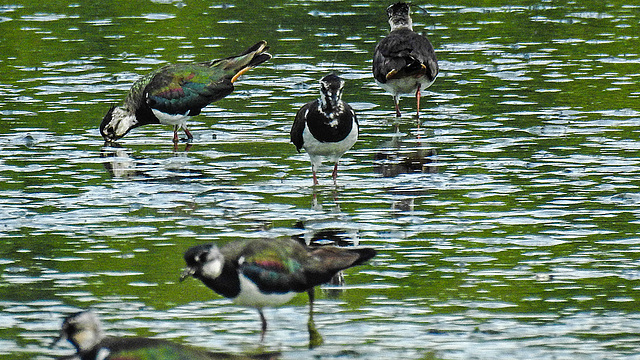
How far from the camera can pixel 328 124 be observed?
607 inches

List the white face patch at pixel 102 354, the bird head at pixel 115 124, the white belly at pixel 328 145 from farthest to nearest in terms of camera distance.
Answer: the bird head at pixel 115 124 < the white belly at pixel 328 145 < the white face patch at pixel 102 354

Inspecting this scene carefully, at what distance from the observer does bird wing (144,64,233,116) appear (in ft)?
63.0

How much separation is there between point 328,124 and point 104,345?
22.9 feet

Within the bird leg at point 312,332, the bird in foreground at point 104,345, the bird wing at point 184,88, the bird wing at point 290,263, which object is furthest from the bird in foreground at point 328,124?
the bird in foreground at point 104,345

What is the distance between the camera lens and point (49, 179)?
16.4 m

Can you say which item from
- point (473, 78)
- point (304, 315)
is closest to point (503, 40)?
point (473, 78)

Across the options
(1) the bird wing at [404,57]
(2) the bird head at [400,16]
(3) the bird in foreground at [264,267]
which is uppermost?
(2) the bird head at [400,16]

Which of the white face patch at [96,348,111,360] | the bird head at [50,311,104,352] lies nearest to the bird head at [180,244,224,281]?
the bird head at [50,311,104,352]

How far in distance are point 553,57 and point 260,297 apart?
15975mm

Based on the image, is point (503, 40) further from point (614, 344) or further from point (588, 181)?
point (614, 344)

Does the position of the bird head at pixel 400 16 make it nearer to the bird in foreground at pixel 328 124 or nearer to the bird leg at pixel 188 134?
the bird leg at pixel 188 134

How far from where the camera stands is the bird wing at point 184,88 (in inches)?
756

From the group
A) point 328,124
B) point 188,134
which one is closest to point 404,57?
point 188,134

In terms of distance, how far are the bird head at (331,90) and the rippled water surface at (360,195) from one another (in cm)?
110
